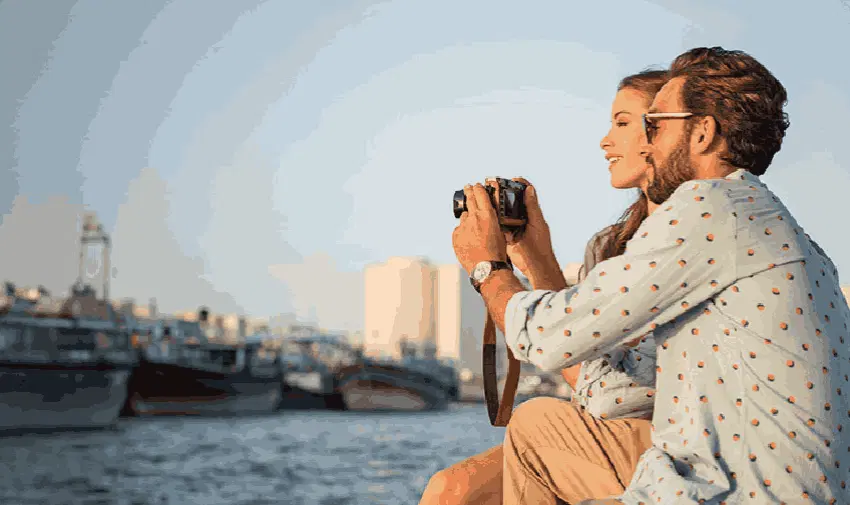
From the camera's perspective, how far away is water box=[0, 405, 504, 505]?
1869 cm

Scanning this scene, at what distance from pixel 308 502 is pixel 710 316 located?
16.5 m

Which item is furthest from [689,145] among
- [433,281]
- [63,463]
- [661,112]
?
[433,281]

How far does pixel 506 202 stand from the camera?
2174 mm

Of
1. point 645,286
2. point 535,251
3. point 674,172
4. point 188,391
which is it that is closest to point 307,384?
point 188,391

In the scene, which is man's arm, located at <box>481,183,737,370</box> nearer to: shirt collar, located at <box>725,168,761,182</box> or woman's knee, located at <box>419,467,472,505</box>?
shirt collar, located at <box>725,168,761,182</box>

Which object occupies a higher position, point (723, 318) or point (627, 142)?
point (627, 142)

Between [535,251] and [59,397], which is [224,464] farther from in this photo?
[535,251]

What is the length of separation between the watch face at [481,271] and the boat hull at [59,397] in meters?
33.6

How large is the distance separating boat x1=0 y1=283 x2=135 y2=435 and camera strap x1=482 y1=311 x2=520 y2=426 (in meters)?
33.3

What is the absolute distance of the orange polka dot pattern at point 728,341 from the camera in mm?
1589

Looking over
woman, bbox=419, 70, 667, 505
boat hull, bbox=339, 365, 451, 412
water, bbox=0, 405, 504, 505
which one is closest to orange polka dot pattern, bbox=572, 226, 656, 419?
woman, bbox=419, 70, 667, 505

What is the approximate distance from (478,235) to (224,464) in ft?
79.9

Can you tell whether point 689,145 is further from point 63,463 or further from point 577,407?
point 63,463

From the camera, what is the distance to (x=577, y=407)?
2074 mm
